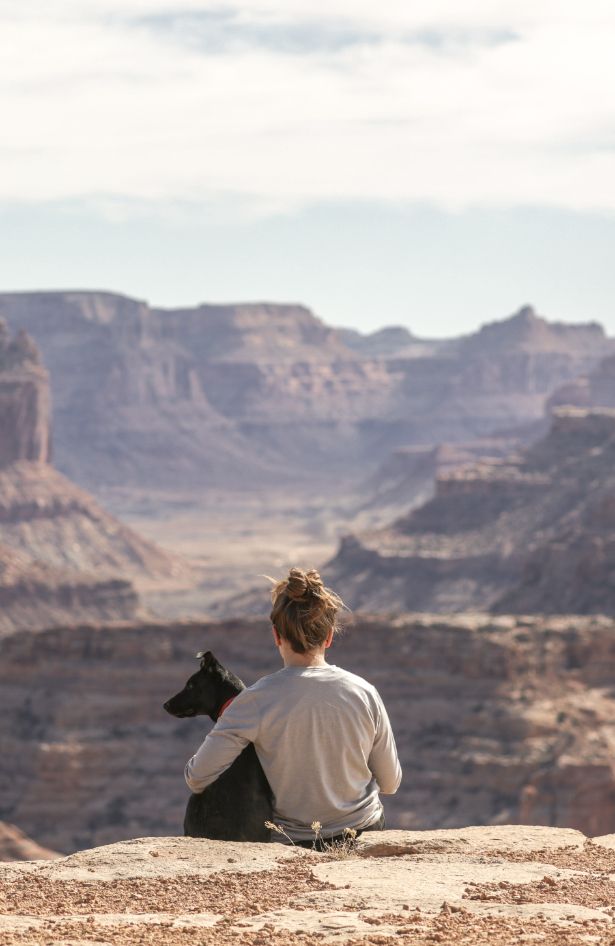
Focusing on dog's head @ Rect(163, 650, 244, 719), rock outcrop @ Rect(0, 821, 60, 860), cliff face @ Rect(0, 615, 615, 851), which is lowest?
rock outcrop @ Rect(0, 821, 60, 860)

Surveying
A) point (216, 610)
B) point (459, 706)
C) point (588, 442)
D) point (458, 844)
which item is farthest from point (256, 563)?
point (458, 844)

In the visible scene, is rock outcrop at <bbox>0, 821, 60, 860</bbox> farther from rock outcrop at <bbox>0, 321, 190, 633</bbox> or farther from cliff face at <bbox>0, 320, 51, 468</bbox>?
cliff face at <bbox>0, 320, 51, 468</bbox>

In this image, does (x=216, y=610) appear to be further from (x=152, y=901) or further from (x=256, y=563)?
(x=152, y=901)

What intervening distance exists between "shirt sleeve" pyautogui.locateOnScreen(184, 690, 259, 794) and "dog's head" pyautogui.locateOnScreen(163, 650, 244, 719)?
45cm

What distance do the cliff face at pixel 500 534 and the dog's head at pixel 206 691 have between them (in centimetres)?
9119

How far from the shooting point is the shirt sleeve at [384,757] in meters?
13.0

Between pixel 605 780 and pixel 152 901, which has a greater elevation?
pixel 152 901

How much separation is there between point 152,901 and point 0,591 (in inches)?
4880

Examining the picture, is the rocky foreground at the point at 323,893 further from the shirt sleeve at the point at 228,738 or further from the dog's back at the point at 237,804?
the shirt sleeve at the point at 228,738

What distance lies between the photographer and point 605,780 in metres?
55.7

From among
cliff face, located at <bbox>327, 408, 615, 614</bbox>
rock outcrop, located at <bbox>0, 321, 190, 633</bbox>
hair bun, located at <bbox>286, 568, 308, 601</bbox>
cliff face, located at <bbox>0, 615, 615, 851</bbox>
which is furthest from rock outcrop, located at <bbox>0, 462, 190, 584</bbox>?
hair bun, located at <bbox>286, 568, 308, 601</bbox>

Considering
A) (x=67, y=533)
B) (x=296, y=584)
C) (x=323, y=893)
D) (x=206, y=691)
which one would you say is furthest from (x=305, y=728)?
(x=67, y=533)

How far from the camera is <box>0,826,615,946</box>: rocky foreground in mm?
10320

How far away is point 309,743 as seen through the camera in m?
12.7
